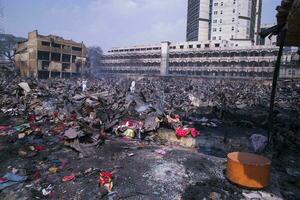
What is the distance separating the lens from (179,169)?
247 inches

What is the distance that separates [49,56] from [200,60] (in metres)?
30.7

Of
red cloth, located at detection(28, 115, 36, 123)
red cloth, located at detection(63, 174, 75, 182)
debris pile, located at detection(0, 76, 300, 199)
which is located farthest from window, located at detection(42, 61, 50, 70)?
red cloth, located at detection(63, 174, 75, 182)

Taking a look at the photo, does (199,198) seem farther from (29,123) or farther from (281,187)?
(29,123)

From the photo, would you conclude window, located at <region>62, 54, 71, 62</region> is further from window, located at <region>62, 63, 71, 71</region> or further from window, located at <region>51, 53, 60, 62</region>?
window, located at <region>51, 53, 60, 62</region>

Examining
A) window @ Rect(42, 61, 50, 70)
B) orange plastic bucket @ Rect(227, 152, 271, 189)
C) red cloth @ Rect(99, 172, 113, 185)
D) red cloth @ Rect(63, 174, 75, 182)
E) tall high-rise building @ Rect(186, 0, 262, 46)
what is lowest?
red cloth @ Rect(63, 174, 75, 182)

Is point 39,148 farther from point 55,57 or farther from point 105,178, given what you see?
point 55,57

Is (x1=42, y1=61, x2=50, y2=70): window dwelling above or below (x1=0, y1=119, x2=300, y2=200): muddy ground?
above

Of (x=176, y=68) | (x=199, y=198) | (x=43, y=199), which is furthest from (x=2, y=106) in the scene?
(x=176, y=68)

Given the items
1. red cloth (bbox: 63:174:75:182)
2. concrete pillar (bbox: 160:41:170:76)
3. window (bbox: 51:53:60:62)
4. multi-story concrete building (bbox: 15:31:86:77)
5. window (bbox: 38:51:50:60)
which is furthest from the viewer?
concrete pillar (bbox: 160:41:170:76)

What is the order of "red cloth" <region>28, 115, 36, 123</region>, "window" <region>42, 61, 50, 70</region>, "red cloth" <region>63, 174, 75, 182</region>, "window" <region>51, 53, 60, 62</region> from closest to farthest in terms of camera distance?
"red cloth" <region>63, 174, 75, 182</region> → "red cloth" <region>28, 115, 36, 123</region> → "window" <region>42, 61, 50, 70</region> → "window" <region>51, 53, 60, 62</region>

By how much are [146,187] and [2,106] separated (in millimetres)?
11724

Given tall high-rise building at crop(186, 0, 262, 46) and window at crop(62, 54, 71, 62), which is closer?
window at crop(62, 54, 71, 62)

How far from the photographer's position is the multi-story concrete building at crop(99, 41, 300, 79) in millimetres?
50188

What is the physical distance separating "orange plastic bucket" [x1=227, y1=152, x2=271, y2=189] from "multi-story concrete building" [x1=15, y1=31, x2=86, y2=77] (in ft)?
145
